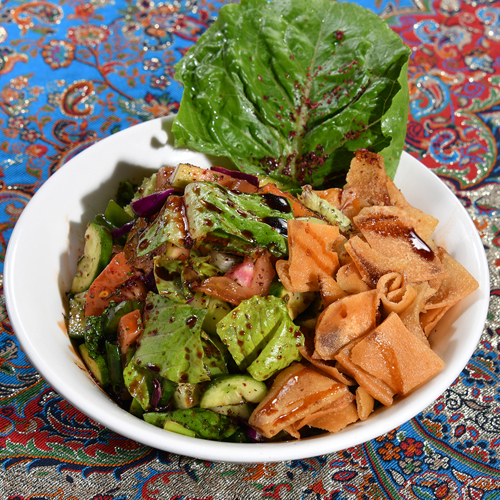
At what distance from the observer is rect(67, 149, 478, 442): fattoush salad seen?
1851mm

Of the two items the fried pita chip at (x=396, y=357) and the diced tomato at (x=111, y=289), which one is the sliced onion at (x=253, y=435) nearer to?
the fried pita chip at (x=396, y=357)

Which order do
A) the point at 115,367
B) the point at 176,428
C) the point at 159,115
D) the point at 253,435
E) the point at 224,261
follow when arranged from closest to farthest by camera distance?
1. the point at 176,428
2. the point at 253,435
3. the point at 115,367
4. the point at 224,261
5. the point at 159,115

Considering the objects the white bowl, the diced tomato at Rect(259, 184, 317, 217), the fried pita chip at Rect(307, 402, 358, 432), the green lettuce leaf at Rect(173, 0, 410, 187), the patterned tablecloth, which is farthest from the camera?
the green lettuce leaf at Rect(173, 0, 410, 187)

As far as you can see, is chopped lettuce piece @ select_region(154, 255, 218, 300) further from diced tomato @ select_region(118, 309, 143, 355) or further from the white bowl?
the white bowl

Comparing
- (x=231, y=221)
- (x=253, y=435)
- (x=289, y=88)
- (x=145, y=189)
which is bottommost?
(x=253, y=435)

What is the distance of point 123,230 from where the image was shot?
2.39m

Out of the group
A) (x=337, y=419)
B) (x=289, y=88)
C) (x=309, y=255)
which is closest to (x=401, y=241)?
(x=309, y=255)

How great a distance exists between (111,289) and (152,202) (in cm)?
46

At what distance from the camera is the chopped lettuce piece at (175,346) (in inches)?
72.3

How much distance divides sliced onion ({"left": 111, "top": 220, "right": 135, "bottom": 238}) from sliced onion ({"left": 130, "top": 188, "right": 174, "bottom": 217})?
136 mm

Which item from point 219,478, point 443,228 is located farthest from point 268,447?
point 443,228

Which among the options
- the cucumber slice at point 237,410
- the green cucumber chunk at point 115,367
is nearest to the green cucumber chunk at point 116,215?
the green cucumber chunk at point 115,367

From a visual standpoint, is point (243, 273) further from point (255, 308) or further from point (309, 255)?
point (309, 255)

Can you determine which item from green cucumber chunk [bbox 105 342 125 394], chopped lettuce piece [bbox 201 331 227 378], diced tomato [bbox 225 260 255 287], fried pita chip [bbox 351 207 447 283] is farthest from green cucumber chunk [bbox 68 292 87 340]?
fried pita chip [bbox 351 207 447 283]
